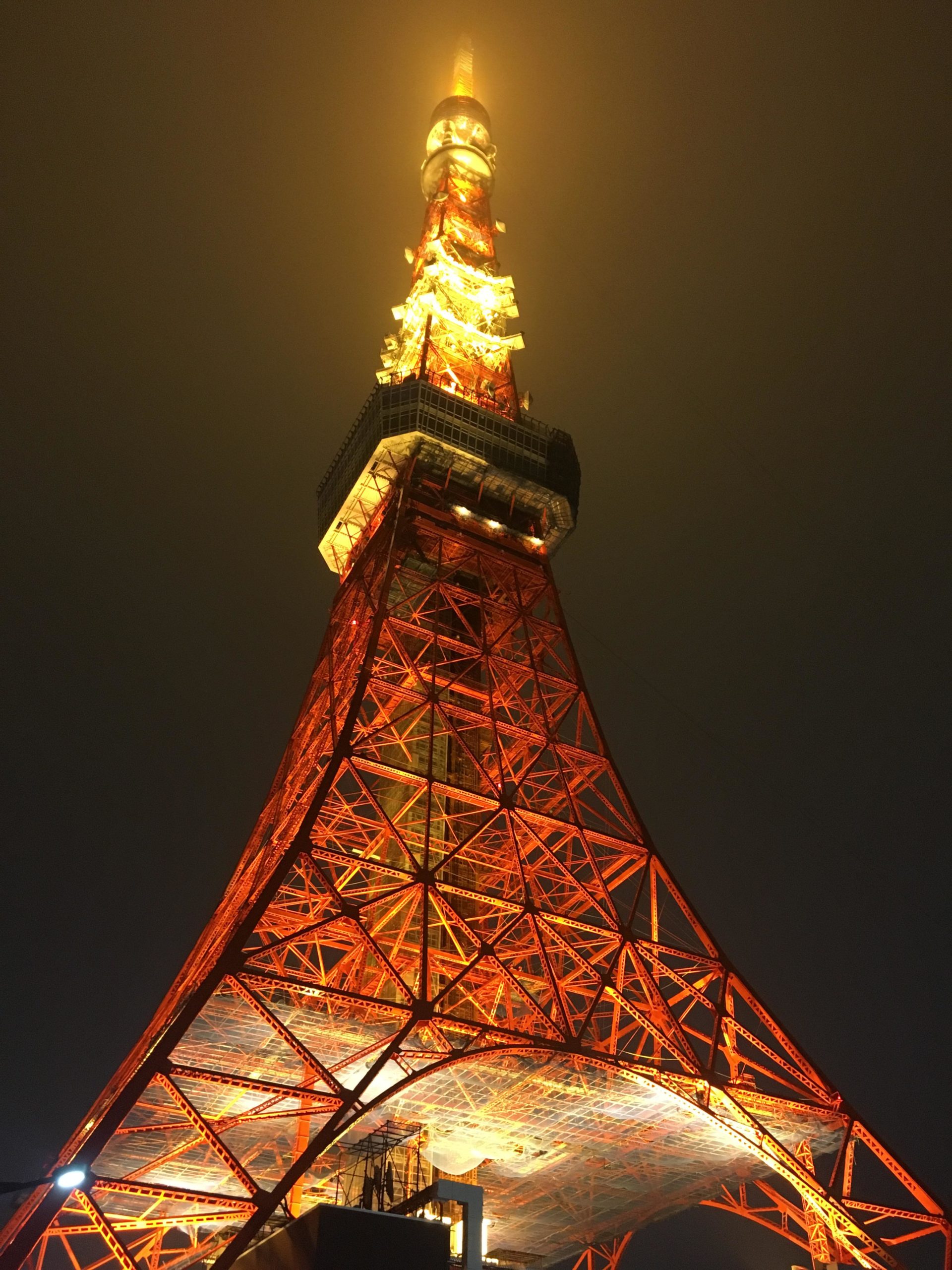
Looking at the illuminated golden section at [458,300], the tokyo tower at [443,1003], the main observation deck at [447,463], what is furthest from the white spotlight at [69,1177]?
the illuminated golden section at [458,300]

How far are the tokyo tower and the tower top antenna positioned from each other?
1975cm

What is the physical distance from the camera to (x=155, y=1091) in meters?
15.0

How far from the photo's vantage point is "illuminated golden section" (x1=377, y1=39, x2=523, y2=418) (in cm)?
2878

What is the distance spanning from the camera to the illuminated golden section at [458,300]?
28781 millimetres

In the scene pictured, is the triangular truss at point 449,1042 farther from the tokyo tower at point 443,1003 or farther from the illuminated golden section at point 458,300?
the illuminated golden section at point 458,300

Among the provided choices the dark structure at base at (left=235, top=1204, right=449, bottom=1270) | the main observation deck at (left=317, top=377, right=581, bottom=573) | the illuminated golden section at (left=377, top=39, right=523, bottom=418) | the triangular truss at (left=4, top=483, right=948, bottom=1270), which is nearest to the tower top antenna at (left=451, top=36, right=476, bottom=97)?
the illuminated golden section at (left=377, top=39, right=523, bottom=418)

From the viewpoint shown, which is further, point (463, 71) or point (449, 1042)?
point (463, 71)

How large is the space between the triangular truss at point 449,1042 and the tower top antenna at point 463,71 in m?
25.0

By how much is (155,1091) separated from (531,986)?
794cm

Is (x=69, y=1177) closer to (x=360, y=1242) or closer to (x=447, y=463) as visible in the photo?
(x=360, y=1242)

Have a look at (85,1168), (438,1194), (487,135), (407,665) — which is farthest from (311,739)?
(487,135)

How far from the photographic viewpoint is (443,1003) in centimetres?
2053

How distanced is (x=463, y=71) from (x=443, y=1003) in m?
35.0

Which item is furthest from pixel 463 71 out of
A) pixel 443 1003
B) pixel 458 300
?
pixel 443 1003
